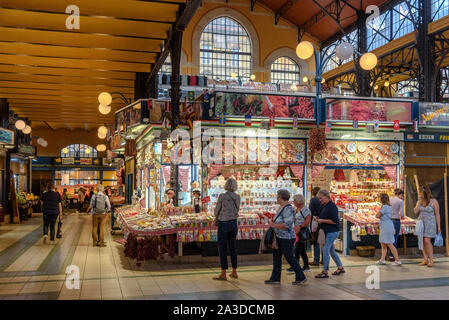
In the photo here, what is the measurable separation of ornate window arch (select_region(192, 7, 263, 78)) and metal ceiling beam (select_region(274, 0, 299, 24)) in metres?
1.69

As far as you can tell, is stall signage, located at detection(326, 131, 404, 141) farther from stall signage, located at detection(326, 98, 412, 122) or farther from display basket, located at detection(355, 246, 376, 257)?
display basket, located at detection(355, 246, 376, 257)

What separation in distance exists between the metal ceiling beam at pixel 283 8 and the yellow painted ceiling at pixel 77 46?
507 inches

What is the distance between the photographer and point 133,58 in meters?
13.0

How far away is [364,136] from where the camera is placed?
42.4ft

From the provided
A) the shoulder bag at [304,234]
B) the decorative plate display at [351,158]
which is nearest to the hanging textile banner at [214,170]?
the decorative plate display at [351,158]

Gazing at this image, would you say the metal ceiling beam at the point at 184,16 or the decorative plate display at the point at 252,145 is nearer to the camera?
the metal ceiling beam at the point at 184,16

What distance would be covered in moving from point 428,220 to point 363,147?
448 cm

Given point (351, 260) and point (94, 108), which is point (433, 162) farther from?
point (94, 108)

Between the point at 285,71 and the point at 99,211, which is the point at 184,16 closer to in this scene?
the point at 99,211

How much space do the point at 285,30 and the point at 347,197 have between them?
1800 cm

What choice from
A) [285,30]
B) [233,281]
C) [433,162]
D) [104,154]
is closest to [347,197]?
[433,162]

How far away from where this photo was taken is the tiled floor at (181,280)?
6277 mm

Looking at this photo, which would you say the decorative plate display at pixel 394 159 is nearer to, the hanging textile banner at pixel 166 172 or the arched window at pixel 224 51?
the hanging textile banner at pixel 166 172

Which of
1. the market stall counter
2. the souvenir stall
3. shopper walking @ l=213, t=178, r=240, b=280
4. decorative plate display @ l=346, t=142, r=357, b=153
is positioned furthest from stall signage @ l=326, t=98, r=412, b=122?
shopper walking @ l=213, t=178, r=240, b=280
